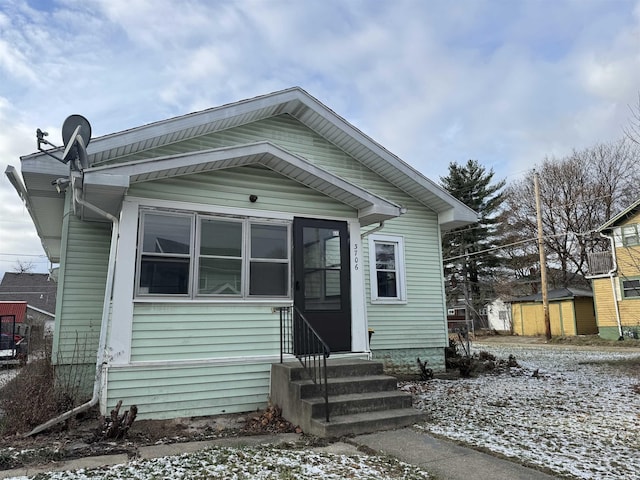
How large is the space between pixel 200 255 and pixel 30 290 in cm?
3170

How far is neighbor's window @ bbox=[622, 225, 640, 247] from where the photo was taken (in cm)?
2133

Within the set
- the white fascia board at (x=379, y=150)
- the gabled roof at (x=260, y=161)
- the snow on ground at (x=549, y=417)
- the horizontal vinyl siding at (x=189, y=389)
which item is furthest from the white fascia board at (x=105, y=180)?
the snow on ground at (x=549, y=417)

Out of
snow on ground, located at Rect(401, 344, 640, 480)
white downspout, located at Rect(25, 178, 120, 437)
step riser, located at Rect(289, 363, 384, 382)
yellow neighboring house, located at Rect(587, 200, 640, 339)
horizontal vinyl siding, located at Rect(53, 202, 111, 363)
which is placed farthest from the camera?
yellow neighboring house, located at Rect(587, 200, 640, 339)

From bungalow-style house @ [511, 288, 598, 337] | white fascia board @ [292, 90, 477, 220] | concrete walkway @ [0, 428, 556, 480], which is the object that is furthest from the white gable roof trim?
bungalow-style house @ [511, 288, 598, 337]

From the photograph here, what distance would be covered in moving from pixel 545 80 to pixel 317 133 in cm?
725

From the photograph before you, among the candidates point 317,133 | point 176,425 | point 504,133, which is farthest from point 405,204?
point 504,133

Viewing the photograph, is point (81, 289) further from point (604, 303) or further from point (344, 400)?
point (604, 303)

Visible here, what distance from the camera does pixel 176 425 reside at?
5.32 m

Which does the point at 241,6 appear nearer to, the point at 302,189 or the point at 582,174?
the point at 302,189

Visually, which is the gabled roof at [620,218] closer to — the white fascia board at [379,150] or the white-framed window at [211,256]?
the white fascia board at [379,150]

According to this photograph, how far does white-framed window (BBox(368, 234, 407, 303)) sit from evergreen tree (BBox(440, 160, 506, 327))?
76.8 feet

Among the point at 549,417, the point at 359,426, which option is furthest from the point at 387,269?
the point at 359,426

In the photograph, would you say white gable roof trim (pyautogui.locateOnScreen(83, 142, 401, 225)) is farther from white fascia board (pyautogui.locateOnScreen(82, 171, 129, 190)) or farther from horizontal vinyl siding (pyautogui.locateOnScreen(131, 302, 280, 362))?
horizontal vinyl siding (pyautogui.locateOnScreen(131, 302, 280, 362))

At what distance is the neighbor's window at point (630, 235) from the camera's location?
21328mm
